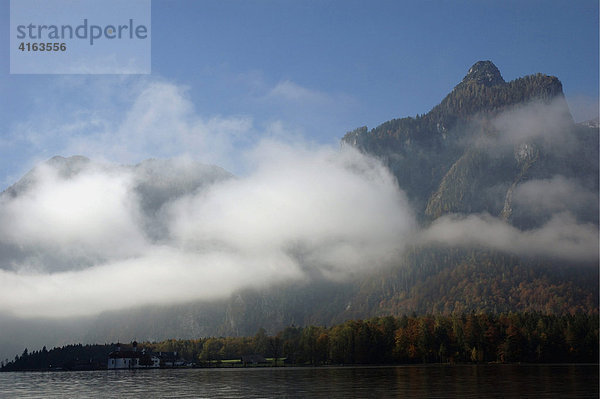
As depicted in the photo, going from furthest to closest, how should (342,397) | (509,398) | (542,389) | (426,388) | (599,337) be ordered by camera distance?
1. (599,337)
2. (426,388)
3. (542,389)
4. (342,397)
5. (509,398)

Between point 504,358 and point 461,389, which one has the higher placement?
point 461,389

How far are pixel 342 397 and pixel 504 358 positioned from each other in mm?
146400

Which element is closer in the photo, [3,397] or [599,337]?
[3,397]

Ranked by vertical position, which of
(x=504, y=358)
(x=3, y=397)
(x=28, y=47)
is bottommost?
(x=504, y=358)

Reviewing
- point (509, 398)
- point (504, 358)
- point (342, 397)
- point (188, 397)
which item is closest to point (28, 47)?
point (188, 397)

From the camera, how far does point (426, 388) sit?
276 feet

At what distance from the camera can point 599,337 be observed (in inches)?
7564

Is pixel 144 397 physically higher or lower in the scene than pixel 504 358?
higher

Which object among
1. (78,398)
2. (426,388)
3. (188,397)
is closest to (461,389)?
(426,388)

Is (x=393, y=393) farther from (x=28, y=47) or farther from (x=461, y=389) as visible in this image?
(x=28, y=47)

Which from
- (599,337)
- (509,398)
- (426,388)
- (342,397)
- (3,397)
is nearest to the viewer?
(509,398)

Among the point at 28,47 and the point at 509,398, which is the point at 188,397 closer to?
the point at 509,398

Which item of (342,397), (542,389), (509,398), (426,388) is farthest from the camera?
(426,388)

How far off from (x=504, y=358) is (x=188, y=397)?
15122 centimetres
